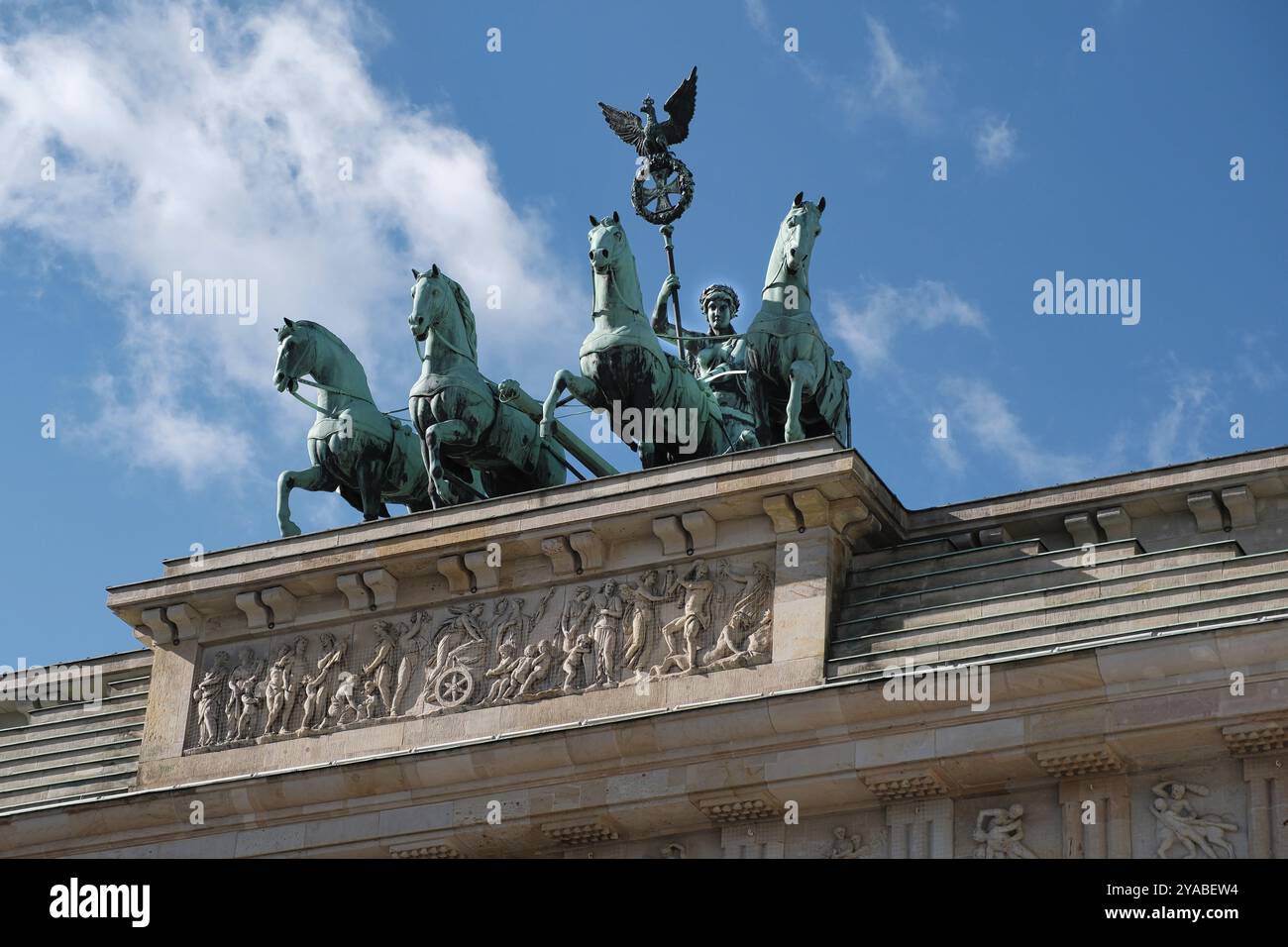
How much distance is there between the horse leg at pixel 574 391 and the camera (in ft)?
94.1

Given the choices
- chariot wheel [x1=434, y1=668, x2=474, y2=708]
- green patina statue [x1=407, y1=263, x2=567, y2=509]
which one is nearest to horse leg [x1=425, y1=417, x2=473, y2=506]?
green patina statue [x1=407, y1=263, x2=567, y2=509]

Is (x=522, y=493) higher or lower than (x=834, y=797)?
higher

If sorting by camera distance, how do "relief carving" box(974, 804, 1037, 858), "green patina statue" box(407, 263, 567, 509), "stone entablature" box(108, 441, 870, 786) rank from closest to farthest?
1. "relief carving" box(974, 804, 1037, 858)
2. "stone entablature" box(108, 441, 870, 786)
3. "green patina statue" box(407, 263, 567, 509)

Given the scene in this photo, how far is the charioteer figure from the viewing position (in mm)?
30523

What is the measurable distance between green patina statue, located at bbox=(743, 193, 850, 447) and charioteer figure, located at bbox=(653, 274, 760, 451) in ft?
1.69

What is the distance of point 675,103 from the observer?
1233 inches

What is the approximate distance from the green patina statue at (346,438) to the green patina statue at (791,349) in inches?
161

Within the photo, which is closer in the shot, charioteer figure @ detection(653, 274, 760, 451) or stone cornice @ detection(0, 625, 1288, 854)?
stone cornice @ detection(0, 625, 1288, 854)

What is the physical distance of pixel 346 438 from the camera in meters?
30.1

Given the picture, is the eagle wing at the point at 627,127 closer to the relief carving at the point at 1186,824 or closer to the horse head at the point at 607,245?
the horse head at the point at 607,245

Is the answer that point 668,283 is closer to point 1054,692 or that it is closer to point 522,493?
point 522,493

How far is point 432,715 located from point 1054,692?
6.17 metres

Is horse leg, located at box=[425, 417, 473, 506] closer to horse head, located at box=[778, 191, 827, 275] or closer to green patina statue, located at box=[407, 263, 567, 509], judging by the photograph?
green patina statue, located at box=[407, 263, 567, 509]
